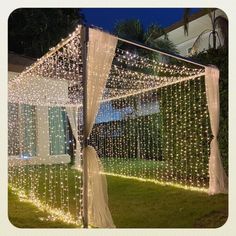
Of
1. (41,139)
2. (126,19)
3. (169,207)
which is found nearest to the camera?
(169,207)

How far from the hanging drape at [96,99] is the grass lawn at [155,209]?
0.43 m

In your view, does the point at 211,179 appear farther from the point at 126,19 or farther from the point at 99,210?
the point at 126,19

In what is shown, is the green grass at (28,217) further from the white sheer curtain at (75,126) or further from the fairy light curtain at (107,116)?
the white sheer curtain at (75,126)

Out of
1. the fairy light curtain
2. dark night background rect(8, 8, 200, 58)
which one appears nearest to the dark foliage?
the fairy light curtain

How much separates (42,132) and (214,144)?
4.63 metres

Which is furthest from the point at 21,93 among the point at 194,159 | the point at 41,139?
the point at 194,159

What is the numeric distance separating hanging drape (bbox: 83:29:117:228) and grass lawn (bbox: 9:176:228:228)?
1.42 ft

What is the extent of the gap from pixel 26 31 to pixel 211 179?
8.79 meters

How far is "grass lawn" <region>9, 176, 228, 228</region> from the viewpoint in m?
4.03

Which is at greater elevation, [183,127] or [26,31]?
[26,31]

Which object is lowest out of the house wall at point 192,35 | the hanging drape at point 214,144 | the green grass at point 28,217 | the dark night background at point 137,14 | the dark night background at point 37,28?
the green grass at point 28,217

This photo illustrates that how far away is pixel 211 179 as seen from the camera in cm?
506

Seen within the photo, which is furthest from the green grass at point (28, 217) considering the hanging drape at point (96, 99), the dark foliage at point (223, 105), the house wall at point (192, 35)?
the house wall at point (192, 35)

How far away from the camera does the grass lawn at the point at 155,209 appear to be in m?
4.03
